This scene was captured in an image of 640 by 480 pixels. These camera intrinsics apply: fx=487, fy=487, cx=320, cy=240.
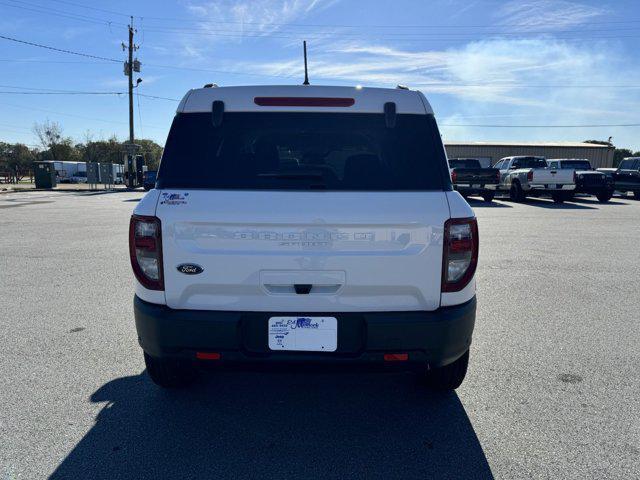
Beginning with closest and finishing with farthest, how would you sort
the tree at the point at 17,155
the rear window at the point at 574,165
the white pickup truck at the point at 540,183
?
the white pickup truck at the point at 540,183, the rear window at the point at 574,165, the tree at the point at 17,155

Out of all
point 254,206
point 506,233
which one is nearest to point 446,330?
point 254,206

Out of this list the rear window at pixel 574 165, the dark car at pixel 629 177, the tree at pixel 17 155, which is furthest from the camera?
the tree at pixel 17 155

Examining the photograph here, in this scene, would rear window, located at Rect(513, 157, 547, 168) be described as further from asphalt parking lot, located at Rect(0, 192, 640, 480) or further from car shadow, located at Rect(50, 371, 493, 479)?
car shadow, located at Rect(50, 371, 493, 479)

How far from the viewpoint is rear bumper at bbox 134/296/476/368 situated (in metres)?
2.49

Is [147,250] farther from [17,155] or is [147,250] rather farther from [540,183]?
[17,155]

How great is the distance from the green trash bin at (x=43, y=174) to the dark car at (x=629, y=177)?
3566 cm

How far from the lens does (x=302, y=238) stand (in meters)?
2.46

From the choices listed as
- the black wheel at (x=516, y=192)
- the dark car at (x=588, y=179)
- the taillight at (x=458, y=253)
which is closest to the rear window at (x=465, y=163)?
the black wheel at (x=516, y=192)

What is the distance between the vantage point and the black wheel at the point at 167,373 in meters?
3.09

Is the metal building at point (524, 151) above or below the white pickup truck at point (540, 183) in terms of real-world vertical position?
above

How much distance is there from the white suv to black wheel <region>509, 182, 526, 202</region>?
20278mm

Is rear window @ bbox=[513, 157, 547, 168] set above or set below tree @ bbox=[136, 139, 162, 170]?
below

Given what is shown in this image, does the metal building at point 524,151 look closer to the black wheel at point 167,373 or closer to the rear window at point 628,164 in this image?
the rear window at point 628,164

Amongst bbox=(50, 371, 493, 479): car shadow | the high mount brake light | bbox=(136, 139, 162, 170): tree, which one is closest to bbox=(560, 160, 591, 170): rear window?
bbox=(50, 371, 493, 479): car shadow
